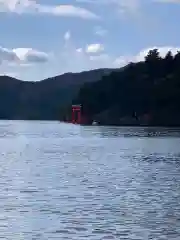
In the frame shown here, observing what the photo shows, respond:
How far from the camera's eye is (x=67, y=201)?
26125 millimetres

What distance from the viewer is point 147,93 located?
182375 millimetres

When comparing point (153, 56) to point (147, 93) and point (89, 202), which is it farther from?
point (89, 202)

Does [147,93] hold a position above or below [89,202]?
above

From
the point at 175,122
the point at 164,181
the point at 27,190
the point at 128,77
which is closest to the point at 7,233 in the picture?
the point at 27,190

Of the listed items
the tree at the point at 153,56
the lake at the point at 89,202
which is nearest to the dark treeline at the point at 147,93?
the tree at the point at 153,56

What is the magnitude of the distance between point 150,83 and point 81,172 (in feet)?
487

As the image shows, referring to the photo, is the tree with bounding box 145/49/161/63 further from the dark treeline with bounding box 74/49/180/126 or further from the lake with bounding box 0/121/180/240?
the lake with bounding box 0/121/180/240

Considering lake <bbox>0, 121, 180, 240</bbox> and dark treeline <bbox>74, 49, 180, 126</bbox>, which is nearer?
lake <bbox>0, 121, 180, 240</bbox>

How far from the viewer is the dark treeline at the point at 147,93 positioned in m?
174

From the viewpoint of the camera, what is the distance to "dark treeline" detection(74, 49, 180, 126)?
6839 inches

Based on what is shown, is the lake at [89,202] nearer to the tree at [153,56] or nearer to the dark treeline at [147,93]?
the dark treeline at [147,93]

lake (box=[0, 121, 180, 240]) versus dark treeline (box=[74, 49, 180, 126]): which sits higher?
dark treeline (box=[74, 49, 180, 126])

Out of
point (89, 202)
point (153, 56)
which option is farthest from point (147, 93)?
point (89, 202)

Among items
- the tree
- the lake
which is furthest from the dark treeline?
the lake
